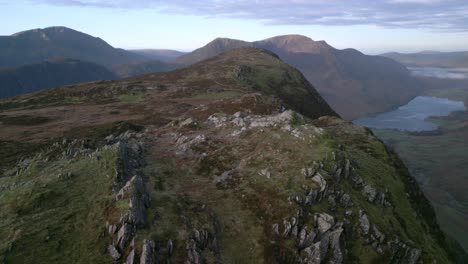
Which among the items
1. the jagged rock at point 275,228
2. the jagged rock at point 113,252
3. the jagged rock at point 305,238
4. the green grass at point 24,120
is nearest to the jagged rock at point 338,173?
the jagged rock at point 305,238

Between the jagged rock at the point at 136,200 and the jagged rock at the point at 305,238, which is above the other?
the jagged rock at the point at 136,200

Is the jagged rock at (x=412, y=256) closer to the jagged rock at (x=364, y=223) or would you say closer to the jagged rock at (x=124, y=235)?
the jagged rock at (x=364, y=223)

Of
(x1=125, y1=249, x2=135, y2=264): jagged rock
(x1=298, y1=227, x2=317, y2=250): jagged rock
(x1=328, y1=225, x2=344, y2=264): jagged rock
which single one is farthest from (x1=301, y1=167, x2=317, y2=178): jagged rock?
(x1=125, y1=249, x2=135, y2=264): jagged rock

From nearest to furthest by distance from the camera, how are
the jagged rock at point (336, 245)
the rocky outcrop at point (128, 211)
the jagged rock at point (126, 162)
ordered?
1. the rocky outcrop at point (128, 211)
2. the jagged rock at point (336, 245)
3. the jagged rock at point (126, 162)

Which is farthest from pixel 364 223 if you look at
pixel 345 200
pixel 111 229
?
pixel 111 229

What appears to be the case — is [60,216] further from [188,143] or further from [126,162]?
[188,143]
